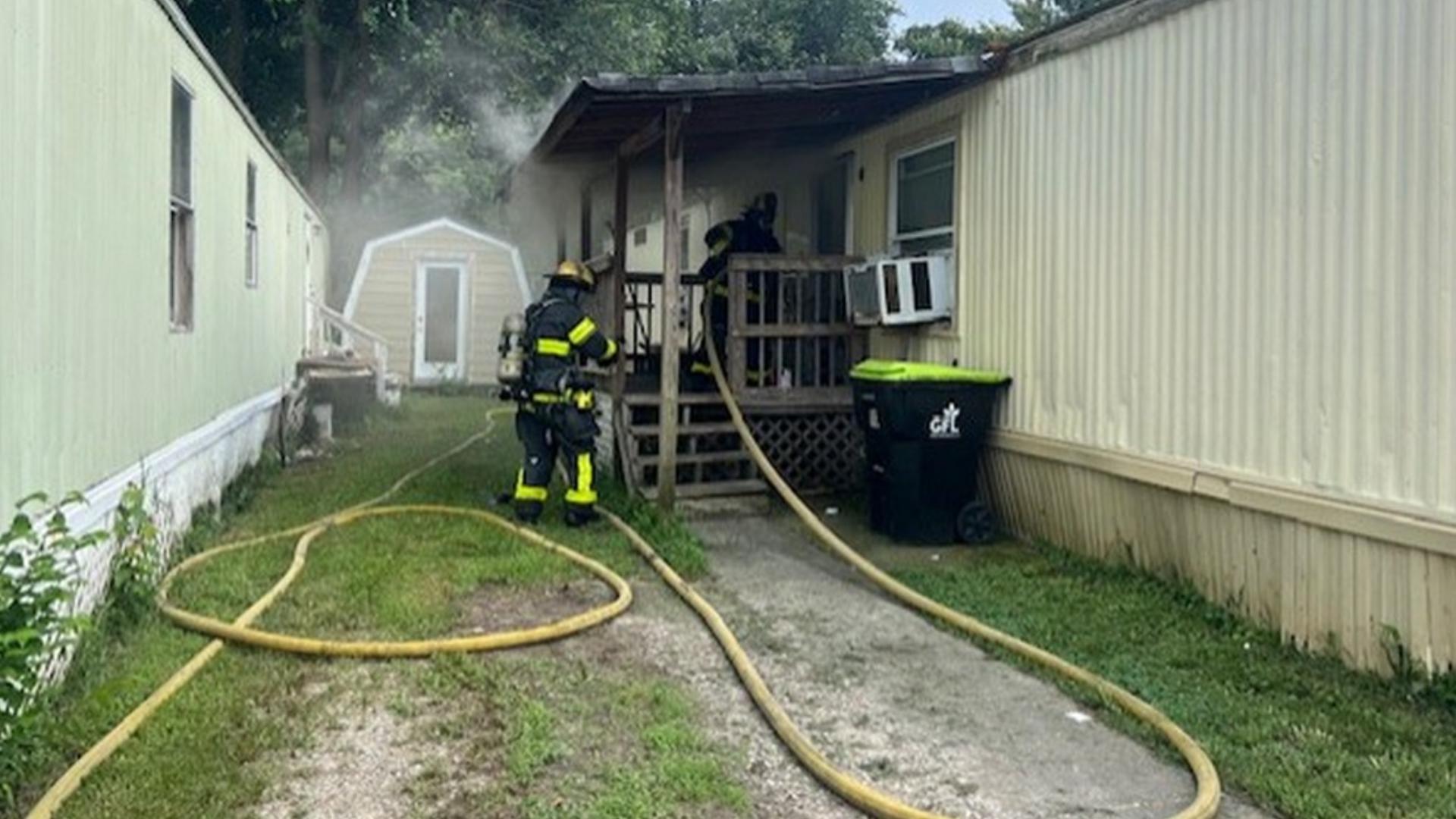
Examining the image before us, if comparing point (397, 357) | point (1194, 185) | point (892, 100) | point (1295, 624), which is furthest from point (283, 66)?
point (1295, 624)

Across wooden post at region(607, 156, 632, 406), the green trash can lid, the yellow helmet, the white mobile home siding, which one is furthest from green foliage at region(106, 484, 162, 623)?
the white mobile home siding

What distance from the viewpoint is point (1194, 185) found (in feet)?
19.3

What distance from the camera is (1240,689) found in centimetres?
466

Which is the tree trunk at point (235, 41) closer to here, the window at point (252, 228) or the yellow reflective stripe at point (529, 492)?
the window at point (252, 228)

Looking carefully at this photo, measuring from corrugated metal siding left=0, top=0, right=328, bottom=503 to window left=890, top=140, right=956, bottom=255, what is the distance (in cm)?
491

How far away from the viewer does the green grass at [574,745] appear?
347 centimetres

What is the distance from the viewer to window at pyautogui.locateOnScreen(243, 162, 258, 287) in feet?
34.1

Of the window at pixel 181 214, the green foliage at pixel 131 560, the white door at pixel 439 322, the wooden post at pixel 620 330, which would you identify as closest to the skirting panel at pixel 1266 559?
the wooden post at pixel 620 330

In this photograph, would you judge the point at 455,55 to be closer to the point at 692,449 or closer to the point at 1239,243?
the point at 692,449

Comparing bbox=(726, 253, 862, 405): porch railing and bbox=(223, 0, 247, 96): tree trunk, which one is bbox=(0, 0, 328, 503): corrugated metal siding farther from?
bbox=(223, 0, 247, 96): tree trunk

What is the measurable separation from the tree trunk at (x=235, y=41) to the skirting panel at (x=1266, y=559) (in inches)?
642

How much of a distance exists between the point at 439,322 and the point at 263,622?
50.5ft

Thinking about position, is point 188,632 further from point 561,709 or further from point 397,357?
point 397,357

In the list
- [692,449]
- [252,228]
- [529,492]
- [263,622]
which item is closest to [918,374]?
[692,449]
